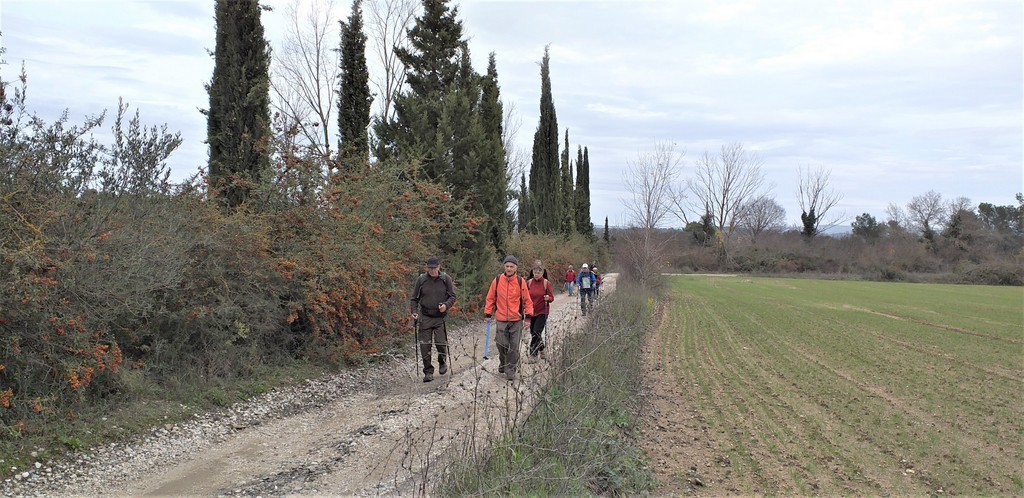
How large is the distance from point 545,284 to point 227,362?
532 cm

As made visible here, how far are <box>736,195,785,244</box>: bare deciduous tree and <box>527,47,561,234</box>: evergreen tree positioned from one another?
5691 centimetres

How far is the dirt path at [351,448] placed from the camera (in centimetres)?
545

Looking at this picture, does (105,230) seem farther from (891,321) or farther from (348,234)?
(891,321)

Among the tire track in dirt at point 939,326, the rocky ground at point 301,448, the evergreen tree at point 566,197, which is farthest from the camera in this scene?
the evergreen tree at point 566,197

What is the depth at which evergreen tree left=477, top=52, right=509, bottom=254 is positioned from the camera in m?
19.8

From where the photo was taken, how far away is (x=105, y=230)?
6906mm

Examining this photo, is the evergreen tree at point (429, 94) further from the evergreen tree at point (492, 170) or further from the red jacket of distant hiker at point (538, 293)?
the red jacket of distant hiker at point (538, 293)

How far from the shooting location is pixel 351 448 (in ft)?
21.4

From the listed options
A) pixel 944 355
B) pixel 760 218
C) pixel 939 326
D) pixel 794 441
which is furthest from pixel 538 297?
pixel 760 218

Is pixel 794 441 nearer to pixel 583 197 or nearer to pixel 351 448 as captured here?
pixel 351 448

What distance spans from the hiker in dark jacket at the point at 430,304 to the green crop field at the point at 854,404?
4.03 metres

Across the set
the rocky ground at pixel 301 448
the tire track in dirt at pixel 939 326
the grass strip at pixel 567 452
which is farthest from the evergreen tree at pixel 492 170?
the tire track in dirt at pixel 939 326

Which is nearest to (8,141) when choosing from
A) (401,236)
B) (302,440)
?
(302,440)

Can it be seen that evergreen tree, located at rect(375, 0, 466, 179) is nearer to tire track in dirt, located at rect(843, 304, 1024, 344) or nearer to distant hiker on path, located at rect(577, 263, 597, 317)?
distant hiker on path, located at rect(577, 263, 597, 317)
